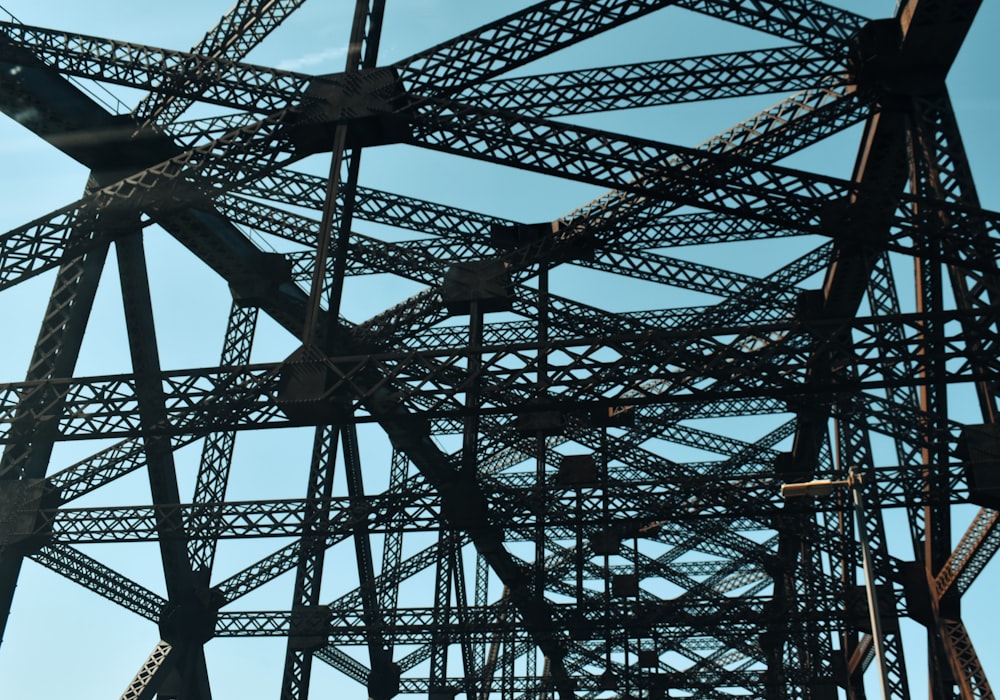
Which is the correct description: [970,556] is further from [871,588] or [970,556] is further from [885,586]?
[871,588]

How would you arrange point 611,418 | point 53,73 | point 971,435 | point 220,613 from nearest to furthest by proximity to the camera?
point 971,435
point 53,73
point 220,613
point 611,418

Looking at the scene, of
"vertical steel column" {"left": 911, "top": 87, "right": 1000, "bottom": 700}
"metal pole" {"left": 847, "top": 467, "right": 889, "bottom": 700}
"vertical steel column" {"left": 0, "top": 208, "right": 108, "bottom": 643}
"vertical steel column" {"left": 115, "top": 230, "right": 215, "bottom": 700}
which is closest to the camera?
"metal pole" {"left": 847, "top": 467, "right": 889, "bottom": 700}

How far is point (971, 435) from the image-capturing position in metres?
17.2

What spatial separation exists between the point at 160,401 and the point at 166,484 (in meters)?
3.97

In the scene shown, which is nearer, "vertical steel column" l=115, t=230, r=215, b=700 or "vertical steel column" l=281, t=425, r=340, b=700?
"vertical steel column" l=115, t=230, r=215, b=700

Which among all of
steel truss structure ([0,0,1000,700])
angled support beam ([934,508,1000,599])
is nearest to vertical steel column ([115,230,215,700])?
steel truss structure ([0,0,1000,700])

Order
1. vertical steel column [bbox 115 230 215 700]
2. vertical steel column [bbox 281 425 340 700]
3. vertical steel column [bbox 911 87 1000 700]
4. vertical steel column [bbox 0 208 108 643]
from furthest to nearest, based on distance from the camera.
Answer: vertical steel column [bbox 281 425 340 700]
vertical steel column [bbox 115 230 215 700]
vertical steel column [bbox 0 208 108 643]
vertical steel column [bbox 911 87 1000 700]

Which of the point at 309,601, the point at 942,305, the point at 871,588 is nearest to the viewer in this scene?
the point at 871,588

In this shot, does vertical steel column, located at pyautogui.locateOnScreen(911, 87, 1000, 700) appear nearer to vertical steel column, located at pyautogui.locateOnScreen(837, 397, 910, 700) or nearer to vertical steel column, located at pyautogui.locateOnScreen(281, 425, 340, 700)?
vertical steel column, located at pyautogui.locateOnScreen(837, 397, 910, 700)

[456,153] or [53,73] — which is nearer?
[456,153]

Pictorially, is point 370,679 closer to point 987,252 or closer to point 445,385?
point 445,385

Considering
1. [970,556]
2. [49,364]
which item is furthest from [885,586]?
[49,364]

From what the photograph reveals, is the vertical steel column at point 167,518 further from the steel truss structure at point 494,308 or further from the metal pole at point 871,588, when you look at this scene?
the metal pole at point 871,588

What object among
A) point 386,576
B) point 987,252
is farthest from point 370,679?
point 987,252
